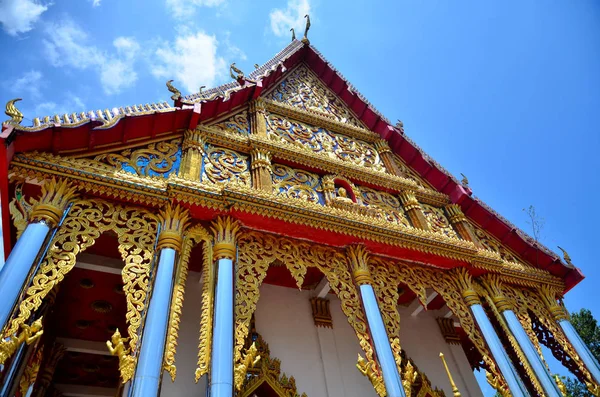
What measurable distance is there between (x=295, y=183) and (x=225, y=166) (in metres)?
1.27

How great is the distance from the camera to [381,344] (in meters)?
5.12

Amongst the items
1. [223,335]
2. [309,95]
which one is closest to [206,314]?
[223,335]

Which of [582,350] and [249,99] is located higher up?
[249,99]

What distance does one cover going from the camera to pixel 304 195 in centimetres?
683

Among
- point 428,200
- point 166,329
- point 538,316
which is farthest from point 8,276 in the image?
point 538,316

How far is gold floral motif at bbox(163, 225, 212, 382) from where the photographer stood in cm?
391

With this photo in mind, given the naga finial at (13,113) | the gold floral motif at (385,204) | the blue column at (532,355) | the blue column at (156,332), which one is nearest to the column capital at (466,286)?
the blue column at (532,355)

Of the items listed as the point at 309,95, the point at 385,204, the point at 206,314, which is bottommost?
the point at 206,314

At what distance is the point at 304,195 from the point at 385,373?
3086 mm

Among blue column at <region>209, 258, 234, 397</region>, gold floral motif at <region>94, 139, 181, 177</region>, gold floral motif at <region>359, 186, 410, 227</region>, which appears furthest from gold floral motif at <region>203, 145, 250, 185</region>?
gold floral motif at <region>359, 186, 410, 227</region>

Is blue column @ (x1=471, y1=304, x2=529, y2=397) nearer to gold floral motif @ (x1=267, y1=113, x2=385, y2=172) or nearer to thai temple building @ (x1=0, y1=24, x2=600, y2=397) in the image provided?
thai temple building @ (x1=0, y1=24, x2=600, y2=397)

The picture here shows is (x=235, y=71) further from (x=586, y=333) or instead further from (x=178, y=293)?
(x=586, y=333)

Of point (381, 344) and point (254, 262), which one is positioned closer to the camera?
point (381, 344)

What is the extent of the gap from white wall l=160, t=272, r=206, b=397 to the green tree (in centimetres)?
1572
